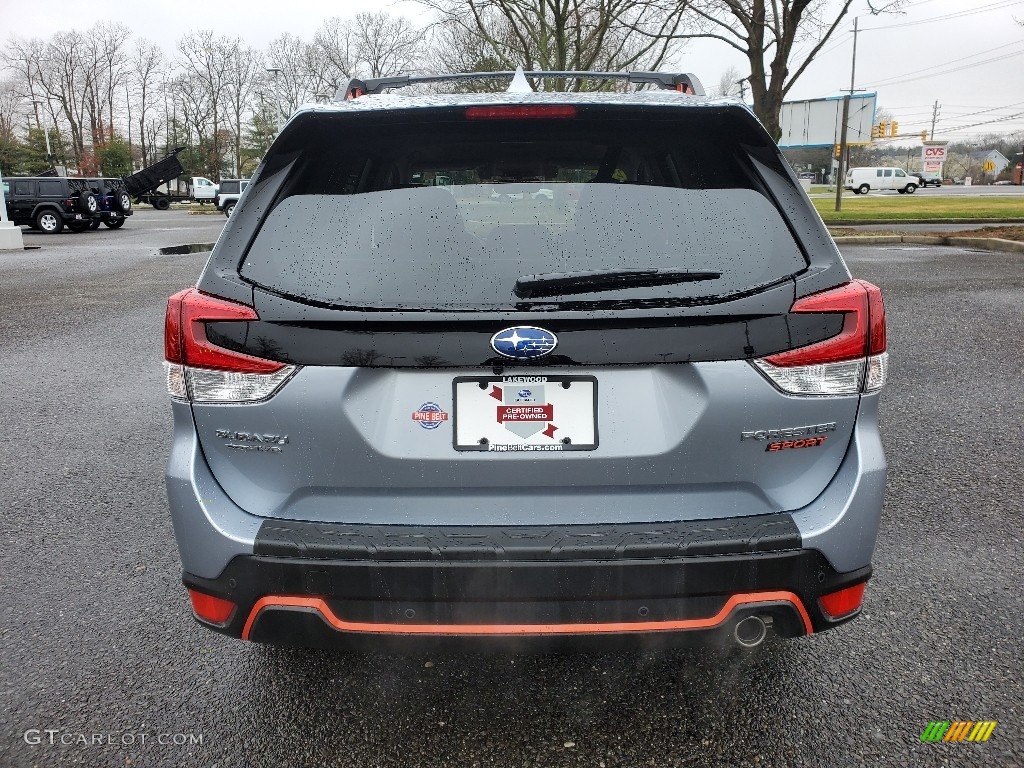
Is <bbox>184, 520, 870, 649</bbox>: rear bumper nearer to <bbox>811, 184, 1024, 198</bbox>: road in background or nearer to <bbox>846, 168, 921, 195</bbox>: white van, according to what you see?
<bbox>811, 184, 1024, 198</bbox>: road in background

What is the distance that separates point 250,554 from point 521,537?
66 centimetres

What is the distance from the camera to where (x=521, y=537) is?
1828 millimetres

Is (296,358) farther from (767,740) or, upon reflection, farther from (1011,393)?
(1011,393)

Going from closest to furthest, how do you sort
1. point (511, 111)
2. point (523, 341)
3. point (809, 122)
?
point (523, 341), point (511, 111), point (809, 122)

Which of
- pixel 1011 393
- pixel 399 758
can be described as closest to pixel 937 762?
pixel 399 758

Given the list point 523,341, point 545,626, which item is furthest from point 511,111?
point 545,626

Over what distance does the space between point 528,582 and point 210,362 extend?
951 millimetres

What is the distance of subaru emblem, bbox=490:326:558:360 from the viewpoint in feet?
5.88

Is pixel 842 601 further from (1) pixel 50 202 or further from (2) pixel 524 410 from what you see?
(1) pixel 50 202

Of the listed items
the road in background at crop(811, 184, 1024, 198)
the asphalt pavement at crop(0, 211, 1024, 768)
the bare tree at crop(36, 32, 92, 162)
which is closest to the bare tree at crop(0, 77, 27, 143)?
the bare tree at crop(36, 32, 92, 162)

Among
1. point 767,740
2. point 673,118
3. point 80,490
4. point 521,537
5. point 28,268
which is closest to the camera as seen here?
point 521,537

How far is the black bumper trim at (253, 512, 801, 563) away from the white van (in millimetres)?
74139

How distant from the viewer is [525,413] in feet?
6.07

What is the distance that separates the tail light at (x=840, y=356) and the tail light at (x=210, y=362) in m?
1.20
